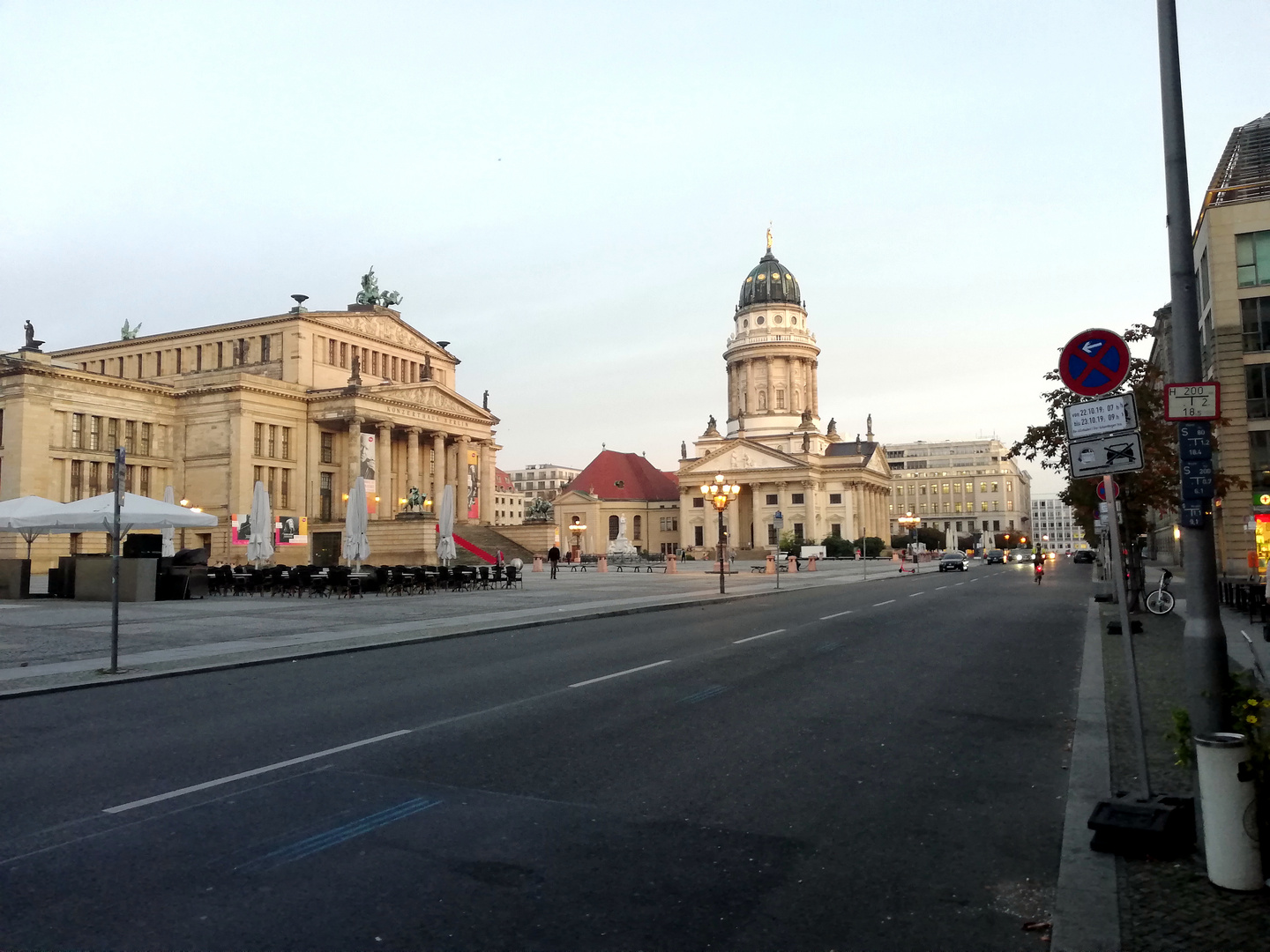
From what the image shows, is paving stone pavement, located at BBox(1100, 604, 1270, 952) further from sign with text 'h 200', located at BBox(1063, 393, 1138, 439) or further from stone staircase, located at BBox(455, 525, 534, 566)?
stone staircase, located at BBox(455, 525, 534, 566)

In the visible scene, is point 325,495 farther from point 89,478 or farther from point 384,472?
point 89,478

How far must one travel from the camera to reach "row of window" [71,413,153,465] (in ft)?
199

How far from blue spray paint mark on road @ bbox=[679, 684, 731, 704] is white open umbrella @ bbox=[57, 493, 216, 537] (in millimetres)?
21838

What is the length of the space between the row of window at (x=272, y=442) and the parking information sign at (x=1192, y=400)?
66.7m

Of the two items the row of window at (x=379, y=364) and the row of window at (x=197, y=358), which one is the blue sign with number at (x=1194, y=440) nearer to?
the row of window at (x=379, y=364)

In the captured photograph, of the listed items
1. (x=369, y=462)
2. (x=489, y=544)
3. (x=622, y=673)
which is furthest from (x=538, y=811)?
(x=369, y=462)

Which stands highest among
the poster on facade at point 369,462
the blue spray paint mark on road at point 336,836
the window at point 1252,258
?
the window at point 1252,258

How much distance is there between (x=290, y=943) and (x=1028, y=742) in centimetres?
669

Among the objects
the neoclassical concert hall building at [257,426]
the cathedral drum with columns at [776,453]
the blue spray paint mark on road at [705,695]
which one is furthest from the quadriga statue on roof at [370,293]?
the blue spray paint mark on road at [705,695]

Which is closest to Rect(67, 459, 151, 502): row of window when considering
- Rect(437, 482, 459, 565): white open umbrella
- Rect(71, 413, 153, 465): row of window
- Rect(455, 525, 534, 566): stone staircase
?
Rect(71, 413, 153, 465): row of window

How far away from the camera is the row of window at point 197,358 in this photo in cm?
7225

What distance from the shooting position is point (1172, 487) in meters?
24.0

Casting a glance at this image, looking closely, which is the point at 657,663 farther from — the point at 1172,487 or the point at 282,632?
the point at 1172,487

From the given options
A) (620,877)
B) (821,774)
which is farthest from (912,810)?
(620,877)
